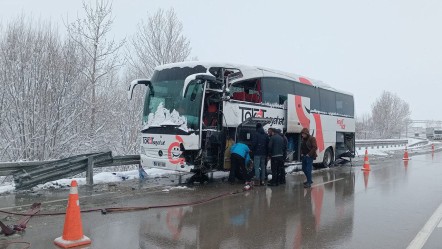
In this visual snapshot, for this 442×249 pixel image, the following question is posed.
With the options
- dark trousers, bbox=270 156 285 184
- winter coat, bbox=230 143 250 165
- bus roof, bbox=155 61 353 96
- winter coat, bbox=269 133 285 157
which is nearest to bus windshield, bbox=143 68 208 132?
bus roof, bbox=155 61 353 96

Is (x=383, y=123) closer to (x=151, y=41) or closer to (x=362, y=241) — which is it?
(x=151, y=41)

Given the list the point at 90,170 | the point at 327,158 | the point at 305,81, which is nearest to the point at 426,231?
the point at 90,170

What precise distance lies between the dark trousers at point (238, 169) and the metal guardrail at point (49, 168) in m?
3.72

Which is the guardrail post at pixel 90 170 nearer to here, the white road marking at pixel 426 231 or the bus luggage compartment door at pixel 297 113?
the bus luggage compartment door at pixel 297 113

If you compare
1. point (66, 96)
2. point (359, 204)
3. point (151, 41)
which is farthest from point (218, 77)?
point (151, 41)

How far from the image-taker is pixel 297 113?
14.1m

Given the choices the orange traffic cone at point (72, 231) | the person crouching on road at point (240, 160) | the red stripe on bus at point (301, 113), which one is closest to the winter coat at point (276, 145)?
the person crouching on road at point (240, 160)

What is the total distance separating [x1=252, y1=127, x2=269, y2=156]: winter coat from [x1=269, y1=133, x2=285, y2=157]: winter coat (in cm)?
19

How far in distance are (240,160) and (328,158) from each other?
25.9 feet

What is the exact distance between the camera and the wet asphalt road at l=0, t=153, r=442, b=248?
554 centimetres

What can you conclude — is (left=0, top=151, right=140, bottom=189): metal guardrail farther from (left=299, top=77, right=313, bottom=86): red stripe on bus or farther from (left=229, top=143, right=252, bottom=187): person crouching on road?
(left=299, top=77, right=313, bottom=86): red stripe on bus

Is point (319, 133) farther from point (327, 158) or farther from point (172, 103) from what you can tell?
point (172, 103)

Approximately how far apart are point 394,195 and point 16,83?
50.5 ft

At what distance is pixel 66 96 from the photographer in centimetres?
1717
